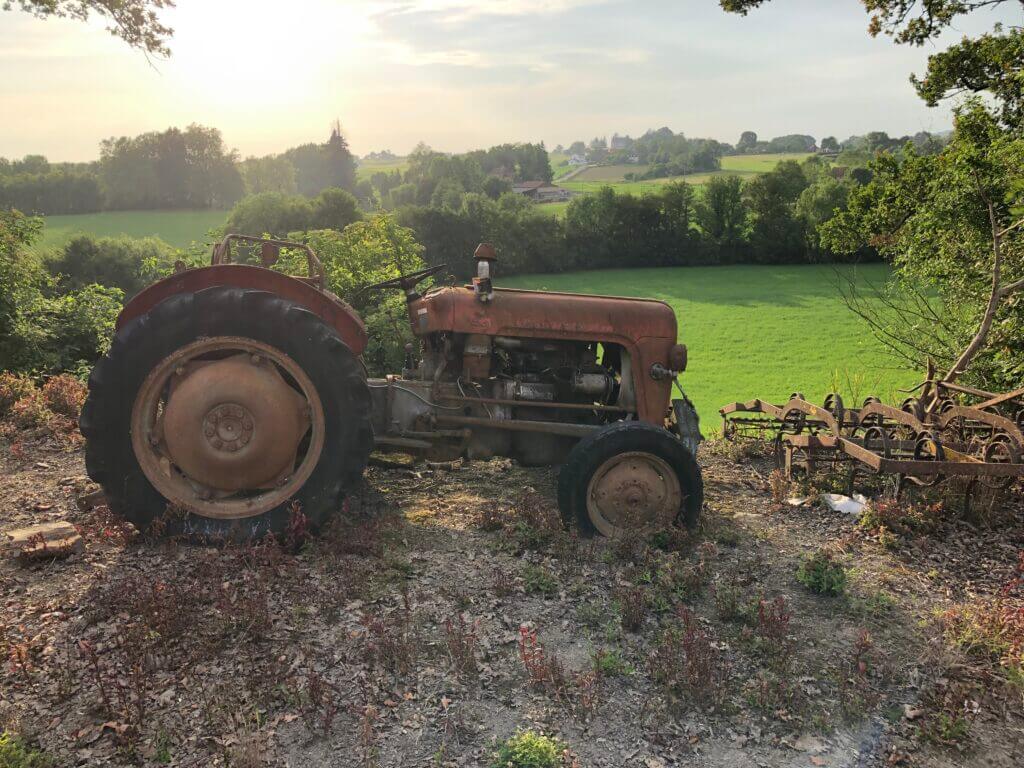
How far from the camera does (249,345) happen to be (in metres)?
4.14

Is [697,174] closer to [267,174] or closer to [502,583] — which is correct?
[267,174]

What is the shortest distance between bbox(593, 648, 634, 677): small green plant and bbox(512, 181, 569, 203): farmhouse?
6000 cm

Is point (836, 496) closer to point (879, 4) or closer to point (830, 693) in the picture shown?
point (830, 693)

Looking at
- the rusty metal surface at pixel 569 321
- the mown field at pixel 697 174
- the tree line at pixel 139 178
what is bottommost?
Answer: the rusty metal surface at pixel 569 321

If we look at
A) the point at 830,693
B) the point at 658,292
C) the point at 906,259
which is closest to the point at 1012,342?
the point at 906,259

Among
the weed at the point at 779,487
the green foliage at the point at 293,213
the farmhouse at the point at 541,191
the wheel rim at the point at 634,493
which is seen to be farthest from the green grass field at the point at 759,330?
the farmhouse at the point at 541,191

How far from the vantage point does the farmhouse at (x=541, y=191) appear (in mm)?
63500

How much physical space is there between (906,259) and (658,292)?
1008 inches

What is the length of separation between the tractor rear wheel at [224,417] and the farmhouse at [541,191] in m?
58.9

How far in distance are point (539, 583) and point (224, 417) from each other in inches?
87.1

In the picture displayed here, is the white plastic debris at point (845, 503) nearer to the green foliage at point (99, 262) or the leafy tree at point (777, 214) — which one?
the green foliage at point (99, 262)

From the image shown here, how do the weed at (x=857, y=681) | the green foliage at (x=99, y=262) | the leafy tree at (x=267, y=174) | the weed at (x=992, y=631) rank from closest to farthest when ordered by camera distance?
the weed at (x=857, y=681) < the weed at (x=992, y=631) < the green foliage at (x=99, y=262) < the leafy tree at (x=267, y=174)

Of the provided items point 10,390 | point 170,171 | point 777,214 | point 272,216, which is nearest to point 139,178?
point 170,171

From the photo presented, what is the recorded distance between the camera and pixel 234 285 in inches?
171
